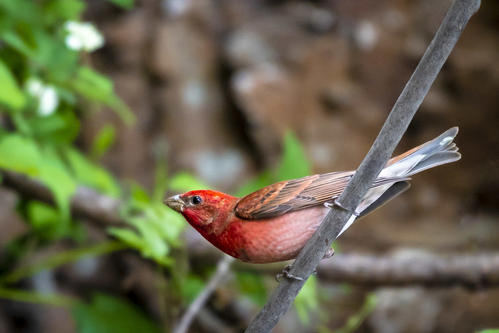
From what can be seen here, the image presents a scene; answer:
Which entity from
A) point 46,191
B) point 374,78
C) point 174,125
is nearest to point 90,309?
point 46,191

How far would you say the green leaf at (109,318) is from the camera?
11.4 feet

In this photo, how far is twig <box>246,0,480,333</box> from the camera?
121 cm

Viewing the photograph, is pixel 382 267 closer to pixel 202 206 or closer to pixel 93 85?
pixel 93 85

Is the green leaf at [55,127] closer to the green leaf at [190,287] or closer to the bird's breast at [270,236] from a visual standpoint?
the green leaf at [190,287]

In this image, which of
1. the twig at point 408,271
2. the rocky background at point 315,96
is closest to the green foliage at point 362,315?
the twig at point 408,271

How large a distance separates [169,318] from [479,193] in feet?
8.43

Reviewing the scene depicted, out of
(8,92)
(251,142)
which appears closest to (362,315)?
(251,142)

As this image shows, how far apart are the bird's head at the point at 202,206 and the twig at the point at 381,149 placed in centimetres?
32

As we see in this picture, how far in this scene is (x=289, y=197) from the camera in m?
1.67

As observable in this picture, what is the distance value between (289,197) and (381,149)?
456mm

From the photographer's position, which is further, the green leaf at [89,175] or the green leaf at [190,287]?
the green leaf at [89,175]

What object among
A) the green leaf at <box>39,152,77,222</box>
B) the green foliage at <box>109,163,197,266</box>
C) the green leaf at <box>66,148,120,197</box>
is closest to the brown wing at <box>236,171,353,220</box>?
the green foliage at <box>109,163,197,266</box>

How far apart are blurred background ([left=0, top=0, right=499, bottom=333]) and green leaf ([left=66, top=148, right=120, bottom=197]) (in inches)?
0.5

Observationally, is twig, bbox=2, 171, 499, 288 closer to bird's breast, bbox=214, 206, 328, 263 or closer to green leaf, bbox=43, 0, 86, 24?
green leaf, bbox=43, 0, 86, 24
